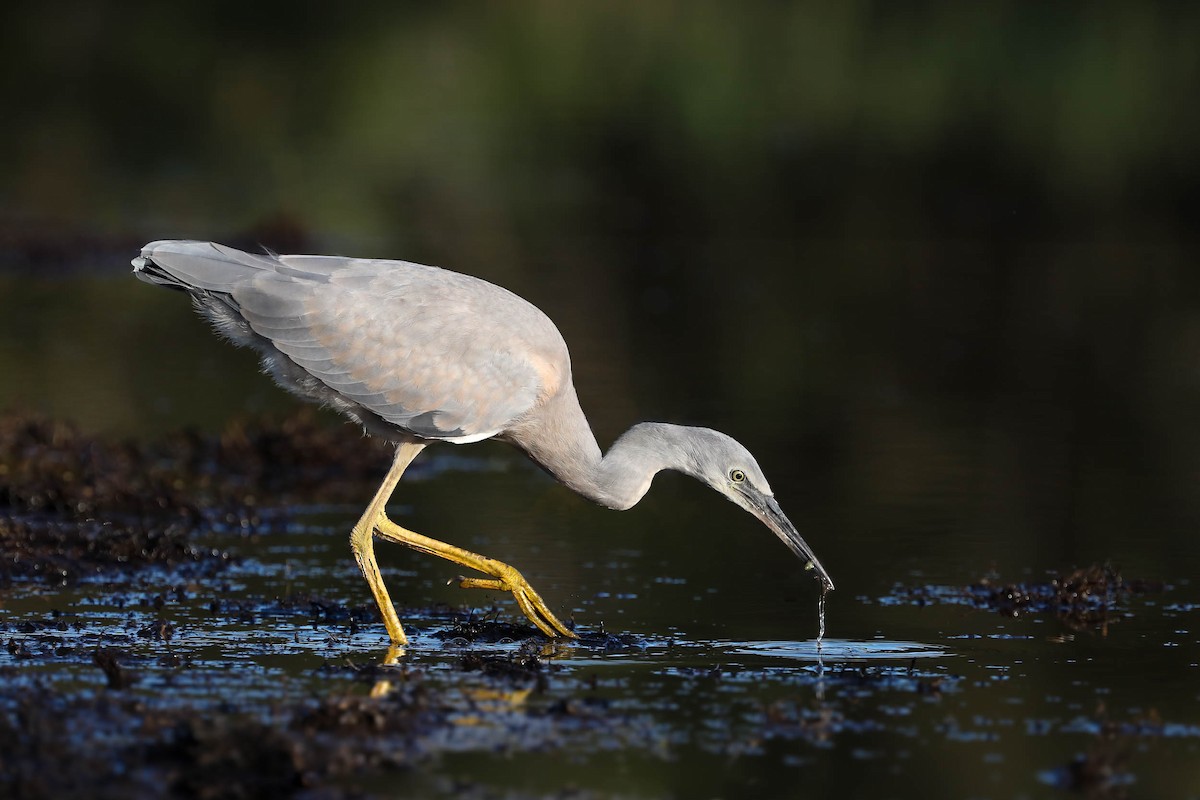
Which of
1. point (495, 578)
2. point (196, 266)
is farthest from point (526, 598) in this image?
point (196, 266)

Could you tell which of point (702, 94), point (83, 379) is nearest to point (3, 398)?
point (83, 379)

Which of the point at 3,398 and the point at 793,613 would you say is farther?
the point at 3,398

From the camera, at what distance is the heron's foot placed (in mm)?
8727

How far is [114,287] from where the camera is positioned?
83.0ft

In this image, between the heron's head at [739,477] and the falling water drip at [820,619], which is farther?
the heron's head at [739,477]

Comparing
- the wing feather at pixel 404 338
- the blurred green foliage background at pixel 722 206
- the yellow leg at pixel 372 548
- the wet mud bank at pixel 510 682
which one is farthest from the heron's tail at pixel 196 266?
the blurred green foliage background at pixel 722 206

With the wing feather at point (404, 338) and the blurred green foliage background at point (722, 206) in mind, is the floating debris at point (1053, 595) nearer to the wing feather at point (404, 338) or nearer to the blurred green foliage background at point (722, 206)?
the blurred green foliage background at point (722, 206)

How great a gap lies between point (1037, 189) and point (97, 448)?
24.0 metres

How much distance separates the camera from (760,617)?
9.16m

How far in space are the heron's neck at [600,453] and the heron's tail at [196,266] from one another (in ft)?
5.09

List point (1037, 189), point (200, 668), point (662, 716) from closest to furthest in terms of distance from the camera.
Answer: point (662, 716)
point (200, 668)
point (1037, 189)

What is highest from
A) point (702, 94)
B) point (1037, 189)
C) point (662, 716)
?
point (702, 94)

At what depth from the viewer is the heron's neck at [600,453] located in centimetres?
927

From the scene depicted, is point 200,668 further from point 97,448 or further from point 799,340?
point 799,340
